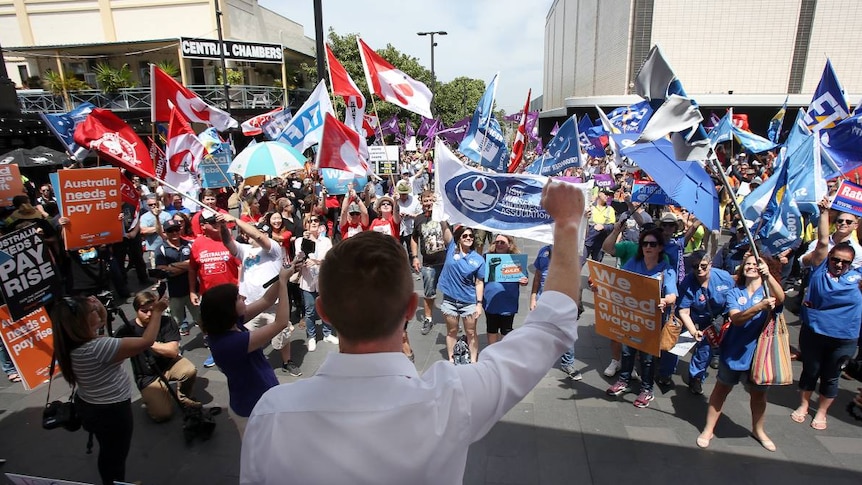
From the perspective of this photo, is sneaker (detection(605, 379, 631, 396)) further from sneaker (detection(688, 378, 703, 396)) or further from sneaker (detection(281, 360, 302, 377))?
sneaker (detection(281, 360, 302, 377))

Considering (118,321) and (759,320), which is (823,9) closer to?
(759,320)

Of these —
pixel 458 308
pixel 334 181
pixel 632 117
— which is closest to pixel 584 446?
pixel 458 308

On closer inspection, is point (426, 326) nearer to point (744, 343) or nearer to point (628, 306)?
point (628, 306)

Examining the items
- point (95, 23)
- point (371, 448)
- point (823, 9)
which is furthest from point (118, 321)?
point (823, 9)

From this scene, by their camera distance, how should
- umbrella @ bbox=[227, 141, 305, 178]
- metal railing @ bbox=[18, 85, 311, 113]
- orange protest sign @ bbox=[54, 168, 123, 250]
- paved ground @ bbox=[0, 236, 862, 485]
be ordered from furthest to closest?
metal railing @ bbox=[18, 85, 311, 113], umbrella @ bbox=[227, 141, 305, 178], orange protest sign @ bbox=[54, 168, 123, 250], paved ground @ bbox=[0, 236, 862, 485]

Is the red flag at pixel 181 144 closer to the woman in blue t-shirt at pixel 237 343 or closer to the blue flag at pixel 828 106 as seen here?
the woman in blue t-shirt at pixel 237 343

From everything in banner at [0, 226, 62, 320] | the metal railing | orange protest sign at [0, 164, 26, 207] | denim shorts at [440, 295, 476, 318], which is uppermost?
the metal railing

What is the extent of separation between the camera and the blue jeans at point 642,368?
4625 millimetres

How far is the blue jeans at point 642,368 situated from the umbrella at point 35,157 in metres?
14.1

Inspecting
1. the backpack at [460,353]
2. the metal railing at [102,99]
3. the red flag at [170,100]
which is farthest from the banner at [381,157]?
the metal railing at [102,99]

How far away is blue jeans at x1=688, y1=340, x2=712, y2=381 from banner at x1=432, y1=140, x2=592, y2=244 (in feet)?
6.94

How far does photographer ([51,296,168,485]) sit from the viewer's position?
3020 millimetres

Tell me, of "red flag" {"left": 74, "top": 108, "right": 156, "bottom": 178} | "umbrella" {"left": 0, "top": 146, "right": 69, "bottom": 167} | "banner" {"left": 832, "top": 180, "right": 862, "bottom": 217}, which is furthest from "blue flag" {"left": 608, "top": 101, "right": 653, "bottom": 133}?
"umbrella" {"left": 0, "top": 146, "right": 69, "bottom": 167}

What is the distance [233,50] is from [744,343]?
27.7 meters
